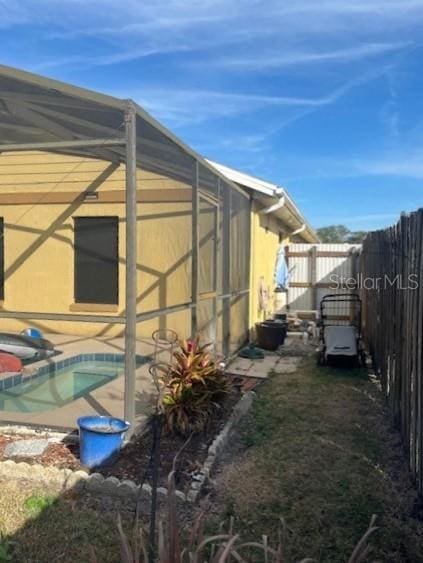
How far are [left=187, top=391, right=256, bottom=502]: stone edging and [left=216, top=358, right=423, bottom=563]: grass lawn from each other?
115mm

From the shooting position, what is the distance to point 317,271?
13.8 metres

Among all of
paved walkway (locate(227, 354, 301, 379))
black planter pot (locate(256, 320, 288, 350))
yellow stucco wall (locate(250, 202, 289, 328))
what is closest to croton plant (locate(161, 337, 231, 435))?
paved walkway (locate(227, 354, 301, 379))

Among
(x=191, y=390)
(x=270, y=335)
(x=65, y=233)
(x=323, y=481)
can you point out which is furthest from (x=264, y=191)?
(x=323, y=481)

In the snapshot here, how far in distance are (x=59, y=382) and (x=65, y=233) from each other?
10.4 feet

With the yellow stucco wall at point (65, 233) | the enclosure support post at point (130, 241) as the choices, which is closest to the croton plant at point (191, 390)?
the enclosure support post at point (130, 241)

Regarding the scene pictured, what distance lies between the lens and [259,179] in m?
9.20

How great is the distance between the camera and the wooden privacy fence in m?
3.51

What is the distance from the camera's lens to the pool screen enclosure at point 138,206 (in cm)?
398

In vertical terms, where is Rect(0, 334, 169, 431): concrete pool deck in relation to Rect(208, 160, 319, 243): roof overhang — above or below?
below

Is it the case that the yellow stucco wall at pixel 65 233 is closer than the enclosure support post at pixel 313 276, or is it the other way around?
the yellow stucco wall at pixel 65 233

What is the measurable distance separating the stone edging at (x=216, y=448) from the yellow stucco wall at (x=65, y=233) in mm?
1131

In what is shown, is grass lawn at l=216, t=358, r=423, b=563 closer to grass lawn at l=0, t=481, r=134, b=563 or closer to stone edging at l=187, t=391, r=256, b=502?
stone edging at l=187, t=391, r=256, b=502

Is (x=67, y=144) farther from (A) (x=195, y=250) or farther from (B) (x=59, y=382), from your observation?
(B) (x=59, y=382)

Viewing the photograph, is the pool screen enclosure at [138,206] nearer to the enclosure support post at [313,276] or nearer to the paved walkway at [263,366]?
the paved walkway at [263,366]
